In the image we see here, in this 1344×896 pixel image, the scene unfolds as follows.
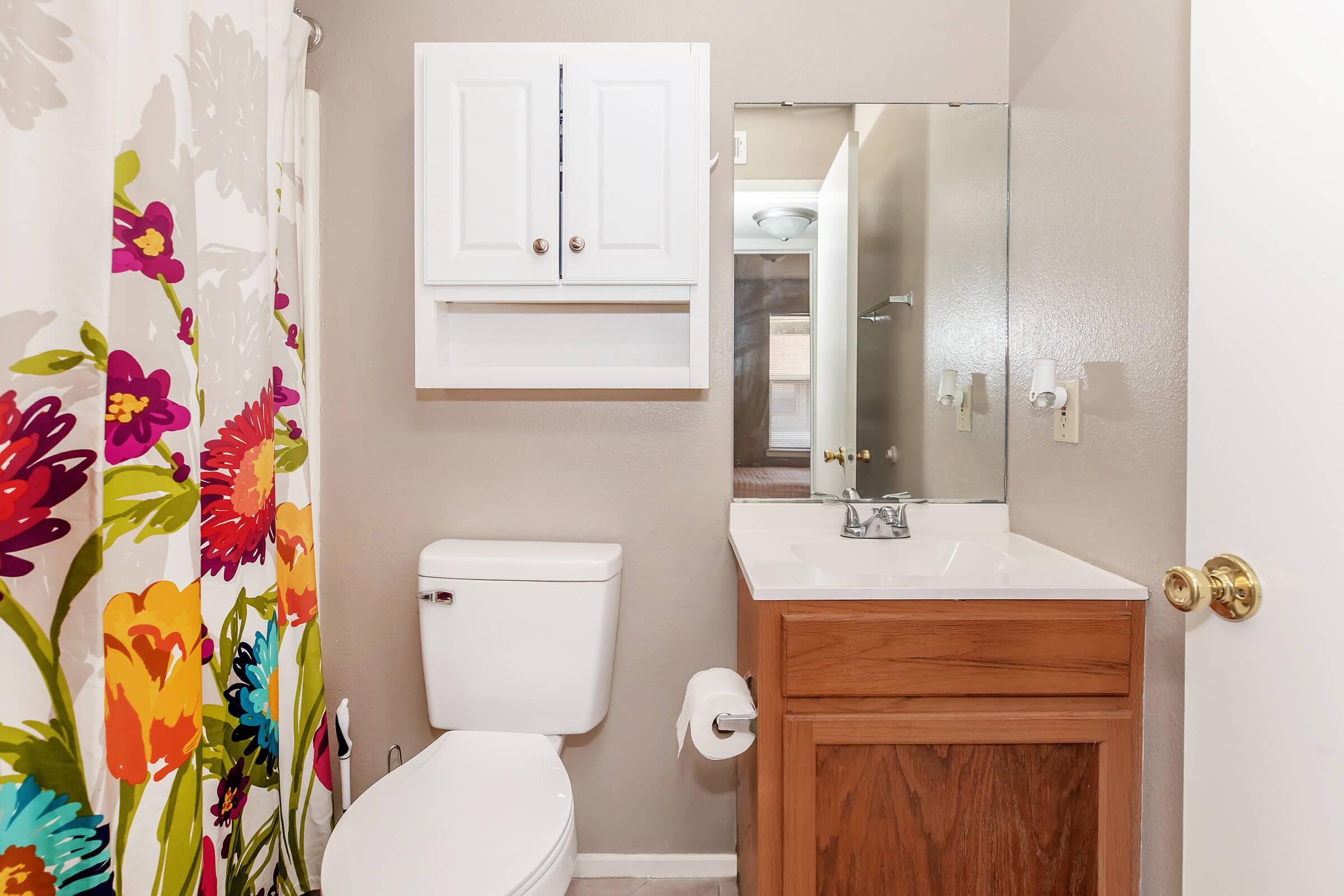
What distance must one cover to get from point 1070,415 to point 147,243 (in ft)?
4.74

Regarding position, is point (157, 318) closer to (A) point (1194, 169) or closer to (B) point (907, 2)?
(A) point (1194, 169)

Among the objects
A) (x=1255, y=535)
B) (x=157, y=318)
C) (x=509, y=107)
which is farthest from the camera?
(x=509, y=107)

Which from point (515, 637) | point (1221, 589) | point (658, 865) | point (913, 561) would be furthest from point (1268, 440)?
point (658, 865)

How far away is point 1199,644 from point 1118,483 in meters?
0.34

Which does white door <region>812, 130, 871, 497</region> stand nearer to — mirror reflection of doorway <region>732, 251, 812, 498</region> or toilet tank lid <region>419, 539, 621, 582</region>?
mirror reflection of doorway <region>732, 251, 812, 498</region>

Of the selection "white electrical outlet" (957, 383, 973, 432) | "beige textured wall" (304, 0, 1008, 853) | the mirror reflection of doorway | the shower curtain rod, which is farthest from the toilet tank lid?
the shower curtain rod

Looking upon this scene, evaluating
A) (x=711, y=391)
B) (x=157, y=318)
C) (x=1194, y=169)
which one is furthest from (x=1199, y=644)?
(x=157, y=318)

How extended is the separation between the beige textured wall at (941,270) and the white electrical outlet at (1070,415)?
0.75ft

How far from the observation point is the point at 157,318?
832 millimetres

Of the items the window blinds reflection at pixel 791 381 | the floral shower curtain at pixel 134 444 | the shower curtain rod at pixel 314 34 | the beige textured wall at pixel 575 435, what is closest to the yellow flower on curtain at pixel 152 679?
the floral shower curtain at pixel 134 444

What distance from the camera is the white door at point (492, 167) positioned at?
132 centimetres

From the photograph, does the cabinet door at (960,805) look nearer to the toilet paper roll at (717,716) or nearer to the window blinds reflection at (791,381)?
the toilet paper roll at (717,716)

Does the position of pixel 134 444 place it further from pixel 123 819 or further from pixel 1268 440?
pixel 1268 440

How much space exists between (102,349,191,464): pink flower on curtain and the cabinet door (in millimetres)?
937
